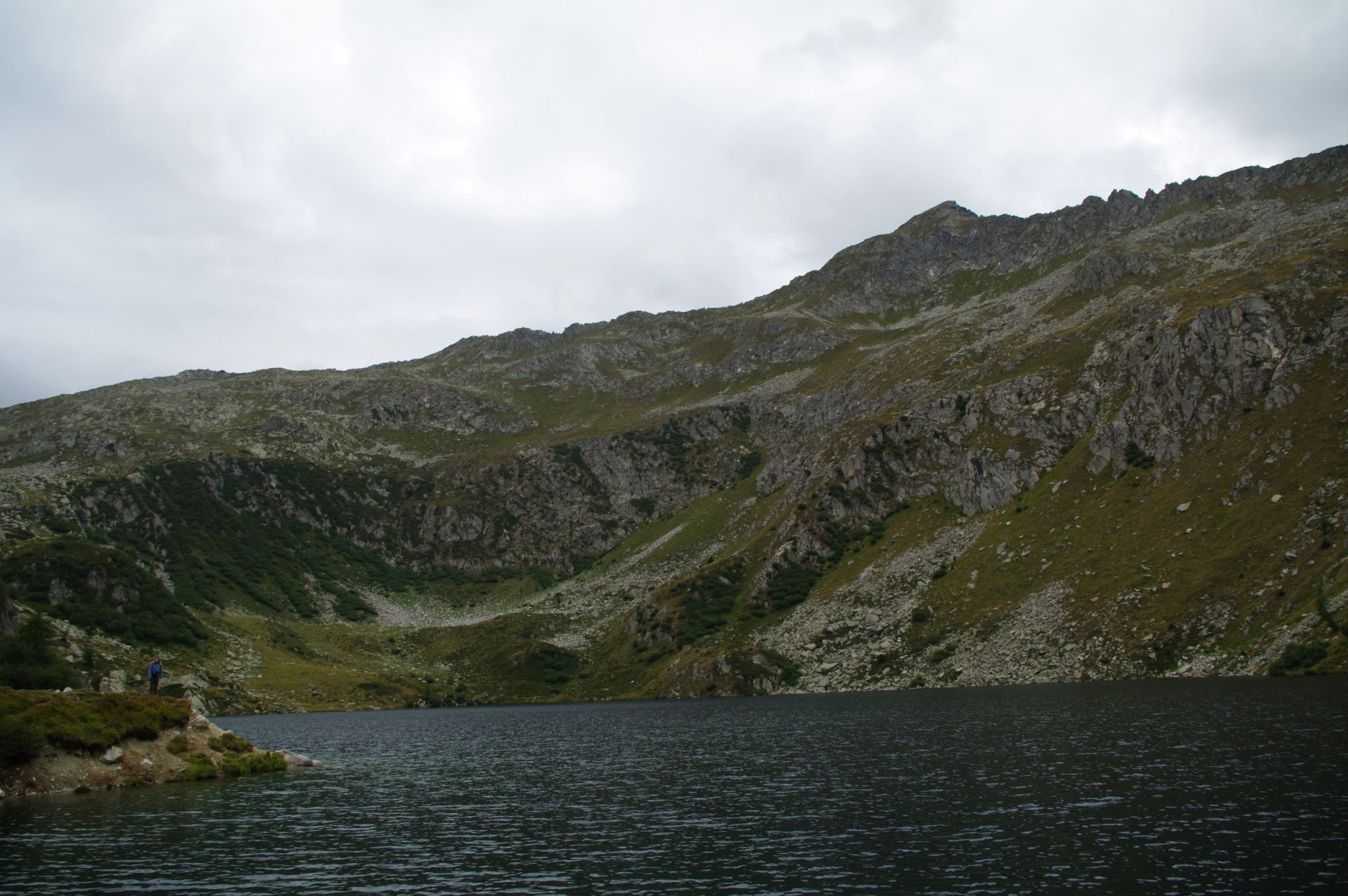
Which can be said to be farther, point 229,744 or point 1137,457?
point 1137,457

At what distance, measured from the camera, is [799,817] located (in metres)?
36.7

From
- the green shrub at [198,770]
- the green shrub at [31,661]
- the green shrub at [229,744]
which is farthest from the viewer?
the green shrub at [31,661]

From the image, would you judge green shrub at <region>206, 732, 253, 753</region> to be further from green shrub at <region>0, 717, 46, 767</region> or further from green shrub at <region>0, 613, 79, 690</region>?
green shrub at <region>0, 613, 79, 690</region>

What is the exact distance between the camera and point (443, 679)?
18450 centimetres

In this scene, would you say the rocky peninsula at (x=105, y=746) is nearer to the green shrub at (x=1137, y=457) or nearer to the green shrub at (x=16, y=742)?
the green shrub at (x=16, y=742)

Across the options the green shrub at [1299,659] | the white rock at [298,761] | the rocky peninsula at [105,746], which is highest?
the rocky peninsula at [105,746]

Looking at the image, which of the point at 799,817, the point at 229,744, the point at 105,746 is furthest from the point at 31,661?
the point at 799,817

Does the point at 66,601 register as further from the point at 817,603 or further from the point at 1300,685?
the point at 1300,685

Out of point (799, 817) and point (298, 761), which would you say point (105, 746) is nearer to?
point (298, 761)

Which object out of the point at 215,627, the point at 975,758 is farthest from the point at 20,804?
the point at 215,627

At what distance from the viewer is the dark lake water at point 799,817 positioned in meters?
26.8

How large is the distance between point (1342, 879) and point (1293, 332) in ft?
482

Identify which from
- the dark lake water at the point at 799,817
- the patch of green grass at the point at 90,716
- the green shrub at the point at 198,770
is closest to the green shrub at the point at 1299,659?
the dark lake water at the point at 799,817

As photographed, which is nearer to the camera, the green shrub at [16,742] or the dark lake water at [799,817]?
the dark lake water at [799,817]
